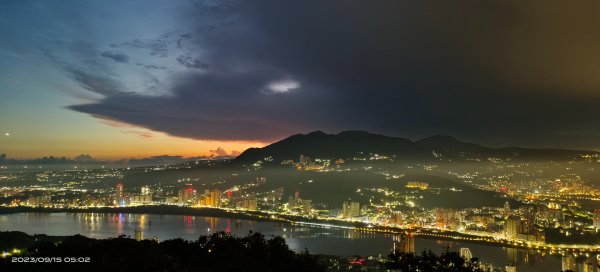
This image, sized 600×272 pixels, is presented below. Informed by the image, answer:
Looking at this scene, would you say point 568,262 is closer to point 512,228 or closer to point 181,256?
point 512,228

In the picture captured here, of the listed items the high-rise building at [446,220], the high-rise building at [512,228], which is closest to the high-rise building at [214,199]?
the high-rise building at [446,220]

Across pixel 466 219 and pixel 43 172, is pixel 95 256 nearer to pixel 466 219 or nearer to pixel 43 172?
pixel 466 219

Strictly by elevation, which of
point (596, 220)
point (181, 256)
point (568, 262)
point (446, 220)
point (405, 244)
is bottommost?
point (568, 262)

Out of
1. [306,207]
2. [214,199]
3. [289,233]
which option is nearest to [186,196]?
[214,199]

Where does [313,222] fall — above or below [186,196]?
below

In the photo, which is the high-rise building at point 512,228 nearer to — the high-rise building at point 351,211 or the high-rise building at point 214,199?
the high-rise building at point 351,211

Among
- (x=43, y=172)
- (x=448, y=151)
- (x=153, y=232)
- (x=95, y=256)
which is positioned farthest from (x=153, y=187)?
(x=95, y=256)

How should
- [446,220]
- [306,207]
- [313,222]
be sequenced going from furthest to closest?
1. [306,207]
2. [313,222]
3. [446,220]

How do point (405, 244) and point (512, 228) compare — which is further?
point (512, 228)
